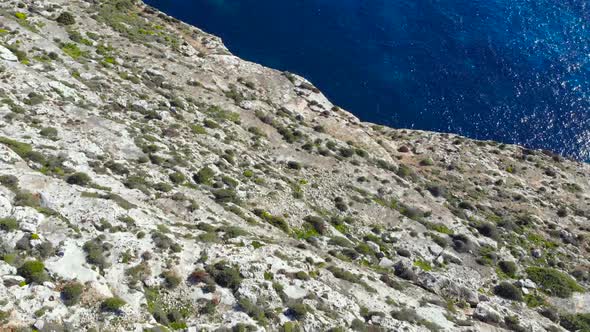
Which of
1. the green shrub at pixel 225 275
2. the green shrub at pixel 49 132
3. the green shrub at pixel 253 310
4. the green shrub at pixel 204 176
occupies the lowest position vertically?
the green shrub at pixel 253 310

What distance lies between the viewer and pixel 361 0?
121938mm

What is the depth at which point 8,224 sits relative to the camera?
2938cm

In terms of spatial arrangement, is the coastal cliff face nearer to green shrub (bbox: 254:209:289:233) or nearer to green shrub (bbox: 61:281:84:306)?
green shrub (bbox: 61:281:84:306)

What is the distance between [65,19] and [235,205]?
141 feet

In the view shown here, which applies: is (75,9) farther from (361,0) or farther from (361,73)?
(361,0)

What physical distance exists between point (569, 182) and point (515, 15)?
207 feet

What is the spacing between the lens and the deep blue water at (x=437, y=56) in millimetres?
98000

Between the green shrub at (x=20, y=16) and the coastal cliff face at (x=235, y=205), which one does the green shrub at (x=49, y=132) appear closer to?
the coastal cliff face at (x=235, y=205)

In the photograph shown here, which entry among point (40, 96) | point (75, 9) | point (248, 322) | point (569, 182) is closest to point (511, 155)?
point (569, 182)

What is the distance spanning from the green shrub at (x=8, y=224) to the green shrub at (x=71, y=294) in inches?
203

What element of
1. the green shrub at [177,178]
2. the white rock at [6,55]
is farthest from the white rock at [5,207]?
the white rock at [6,55]

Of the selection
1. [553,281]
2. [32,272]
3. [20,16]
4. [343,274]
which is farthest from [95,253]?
[20,16]

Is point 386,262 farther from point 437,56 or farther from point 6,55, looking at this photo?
point 437,56

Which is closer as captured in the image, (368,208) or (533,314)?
(533,314)
